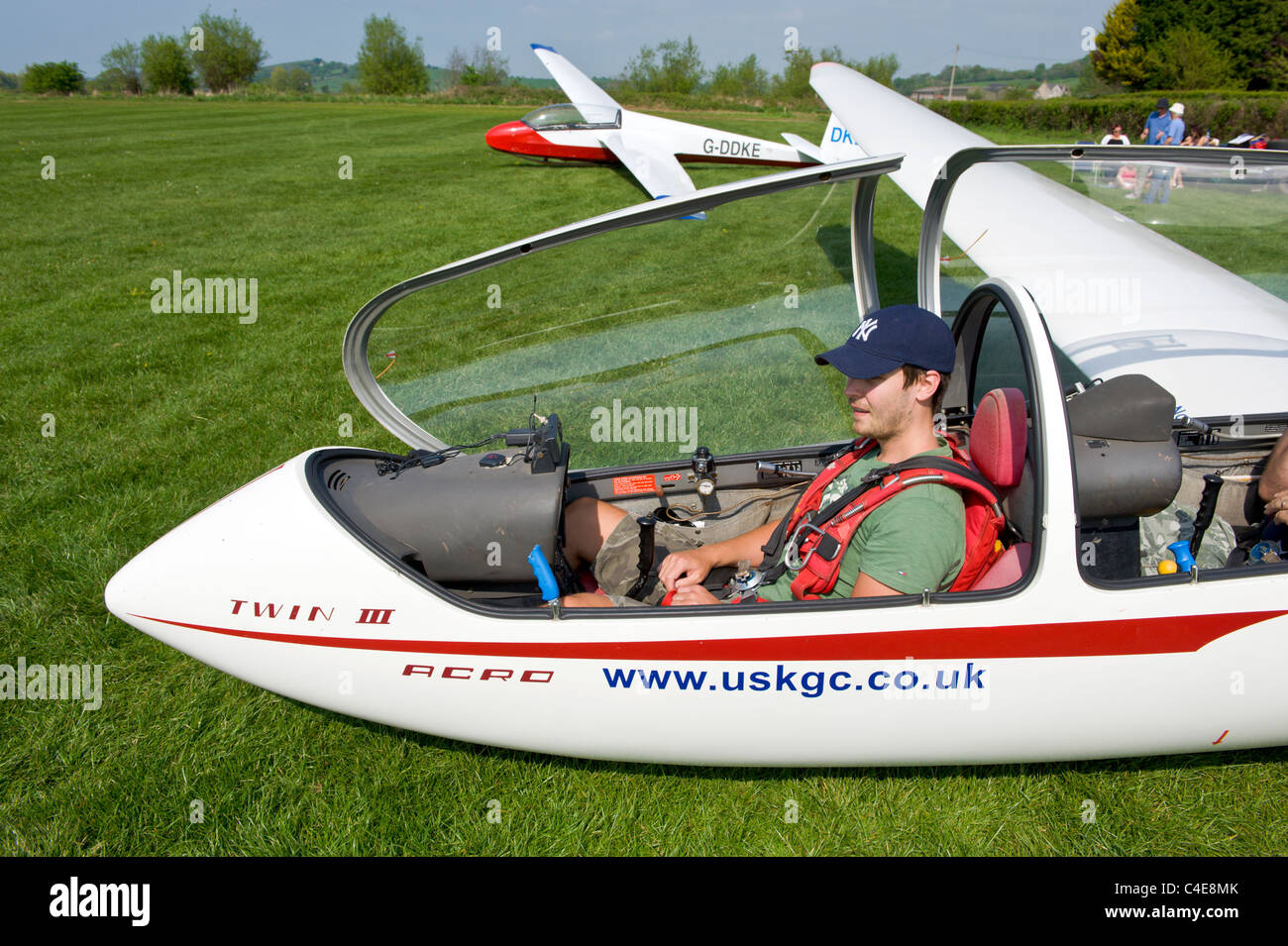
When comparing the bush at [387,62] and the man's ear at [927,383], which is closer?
the man's ear at [927,383]

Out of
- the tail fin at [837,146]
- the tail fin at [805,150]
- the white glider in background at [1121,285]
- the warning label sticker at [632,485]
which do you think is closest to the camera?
the warning label sticker at [632,485]

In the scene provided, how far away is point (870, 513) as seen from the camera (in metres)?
2.23

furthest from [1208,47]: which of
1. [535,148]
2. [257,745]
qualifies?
[257,745]

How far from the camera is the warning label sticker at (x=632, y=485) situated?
3.20 metres

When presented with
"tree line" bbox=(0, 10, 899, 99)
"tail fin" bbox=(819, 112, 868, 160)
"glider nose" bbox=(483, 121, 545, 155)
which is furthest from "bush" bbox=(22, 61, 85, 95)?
"tail fin" bbox=(819, 112, 868, 160)

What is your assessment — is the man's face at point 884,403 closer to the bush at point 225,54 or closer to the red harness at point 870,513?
the red harness at point 870,513

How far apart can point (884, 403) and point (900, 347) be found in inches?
6.9

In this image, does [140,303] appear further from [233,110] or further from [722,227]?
[233,110]

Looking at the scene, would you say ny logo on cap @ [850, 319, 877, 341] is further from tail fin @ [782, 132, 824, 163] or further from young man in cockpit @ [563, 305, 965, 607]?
tail fin @ [782, 132, 824, 163]

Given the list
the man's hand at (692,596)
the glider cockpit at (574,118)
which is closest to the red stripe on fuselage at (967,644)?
the man's hand at (692,596)

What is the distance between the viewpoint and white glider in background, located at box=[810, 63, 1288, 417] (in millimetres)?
3848

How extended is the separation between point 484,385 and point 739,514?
3.89 ft

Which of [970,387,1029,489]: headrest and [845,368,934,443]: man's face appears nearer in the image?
[970,387,1029,489]: headrest

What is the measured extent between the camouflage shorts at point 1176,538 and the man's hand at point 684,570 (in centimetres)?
142
